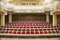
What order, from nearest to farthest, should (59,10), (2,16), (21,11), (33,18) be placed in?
1. (59,10)
2. (2,16)
3. (21,11)
4. (33,18)

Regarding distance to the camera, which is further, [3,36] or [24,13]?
[24,13]

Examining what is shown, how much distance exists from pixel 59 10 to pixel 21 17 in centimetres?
946

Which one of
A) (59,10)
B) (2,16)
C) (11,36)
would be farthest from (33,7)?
(11,36)

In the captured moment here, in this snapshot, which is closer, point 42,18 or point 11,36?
point 11,36

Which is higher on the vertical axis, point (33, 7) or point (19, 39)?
point (33, 7)

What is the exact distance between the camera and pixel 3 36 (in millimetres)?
7949

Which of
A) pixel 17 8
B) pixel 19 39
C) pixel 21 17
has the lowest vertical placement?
pixel 19 39

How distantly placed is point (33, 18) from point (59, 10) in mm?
8638

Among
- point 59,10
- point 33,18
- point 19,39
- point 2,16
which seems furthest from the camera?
point 33,18

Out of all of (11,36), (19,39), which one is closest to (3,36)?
(11,36)

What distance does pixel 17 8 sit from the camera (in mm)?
18266

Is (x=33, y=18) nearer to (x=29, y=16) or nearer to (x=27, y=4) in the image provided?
(x=29, y=16)

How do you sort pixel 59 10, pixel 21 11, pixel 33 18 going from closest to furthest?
pixel 59 10 < pixel 21 11 < pixel 33 18

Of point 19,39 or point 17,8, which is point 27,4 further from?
point 19,39
